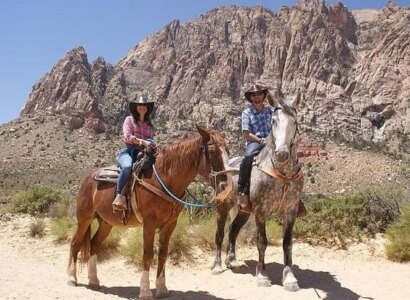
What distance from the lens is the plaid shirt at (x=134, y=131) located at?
7999 millimetres

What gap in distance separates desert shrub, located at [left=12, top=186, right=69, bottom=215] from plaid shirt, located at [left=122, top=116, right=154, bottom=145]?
10113 mm

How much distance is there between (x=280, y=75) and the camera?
17338cm

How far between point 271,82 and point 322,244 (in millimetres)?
161708

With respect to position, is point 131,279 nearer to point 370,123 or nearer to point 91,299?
point 91,299

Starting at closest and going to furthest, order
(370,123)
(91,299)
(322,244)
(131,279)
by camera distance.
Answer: (91,299) → (131,279) → (322,244) → (370,123)

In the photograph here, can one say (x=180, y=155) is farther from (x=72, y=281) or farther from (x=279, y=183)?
(x=72, y=281)

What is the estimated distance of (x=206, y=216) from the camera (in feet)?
44.3

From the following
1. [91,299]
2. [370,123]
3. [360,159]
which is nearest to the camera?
[91,299]

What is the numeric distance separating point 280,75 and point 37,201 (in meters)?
162

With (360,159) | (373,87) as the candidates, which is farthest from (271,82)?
(360,159)

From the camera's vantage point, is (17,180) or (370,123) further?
(370,123)

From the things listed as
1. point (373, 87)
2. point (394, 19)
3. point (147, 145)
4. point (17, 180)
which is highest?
point (394, 19)

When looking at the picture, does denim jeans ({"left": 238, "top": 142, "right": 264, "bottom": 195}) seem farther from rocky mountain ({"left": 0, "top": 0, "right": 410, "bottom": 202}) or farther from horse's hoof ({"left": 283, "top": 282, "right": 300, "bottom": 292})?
rocky mountain ({"left": 0, "top": 0, "right": 410, "bottom": 202})

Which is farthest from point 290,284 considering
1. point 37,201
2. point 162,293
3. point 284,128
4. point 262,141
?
point 37,201
